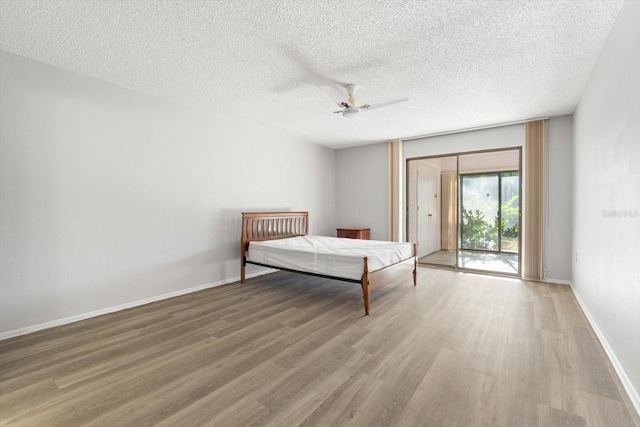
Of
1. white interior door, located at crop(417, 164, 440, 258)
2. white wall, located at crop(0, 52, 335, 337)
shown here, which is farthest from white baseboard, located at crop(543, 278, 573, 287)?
white wall, located at crop(0, 52, 335, 337)

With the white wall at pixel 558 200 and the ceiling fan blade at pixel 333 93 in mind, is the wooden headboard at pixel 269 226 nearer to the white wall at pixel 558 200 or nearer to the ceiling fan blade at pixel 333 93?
the ceiling fan blade at pixel 333 93

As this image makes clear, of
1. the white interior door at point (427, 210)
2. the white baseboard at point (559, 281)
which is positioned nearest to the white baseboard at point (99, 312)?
the white interior door at point (427, 210)

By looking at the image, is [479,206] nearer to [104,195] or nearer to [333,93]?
[333,93]

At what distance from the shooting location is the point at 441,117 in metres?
4.68

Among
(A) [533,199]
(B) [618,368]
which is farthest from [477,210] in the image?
(B) [618,368]

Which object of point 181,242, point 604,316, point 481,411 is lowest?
point 481,411

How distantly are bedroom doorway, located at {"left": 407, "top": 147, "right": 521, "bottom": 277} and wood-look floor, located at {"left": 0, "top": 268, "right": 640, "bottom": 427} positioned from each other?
9.59 ft

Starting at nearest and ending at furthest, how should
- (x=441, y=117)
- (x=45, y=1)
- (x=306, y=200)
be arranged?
(x=45, y=1) < (x=441, y=117) < (x=306, y=200)

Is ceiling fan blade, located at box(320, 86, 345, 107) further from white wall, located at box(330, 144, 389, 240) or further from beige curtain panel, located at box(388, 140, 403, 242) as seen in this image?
white wall, located at box(330, 144, 389, 240)

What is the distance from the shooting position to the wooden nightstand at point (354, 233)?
6.36 metres

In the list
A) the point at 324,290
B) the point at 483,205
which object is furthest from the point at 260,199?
the point at 483,205

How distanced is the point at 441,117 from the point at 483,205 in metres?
2.87

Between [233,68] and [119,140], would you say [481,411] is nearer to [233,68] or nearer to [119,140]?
[233,68]

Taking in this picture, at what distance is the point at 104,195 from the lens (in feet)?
11.1
